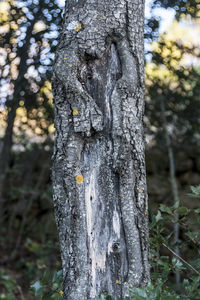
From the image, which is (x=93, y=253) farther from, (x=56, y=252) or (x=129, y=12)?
(x=56, y=252)

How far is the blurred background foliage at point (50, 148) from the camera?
7.44ft

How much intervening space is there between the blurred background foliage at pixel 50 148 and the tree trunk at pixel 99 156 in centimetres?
23

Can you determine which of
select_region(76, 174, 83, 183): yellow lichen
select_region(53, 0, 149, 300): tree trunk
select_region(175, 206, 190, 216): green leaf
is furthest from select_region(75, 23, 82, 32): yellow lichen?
select_region(175, 206, 190, 216): green leaf

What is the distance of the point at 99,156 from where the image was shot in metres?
1.88

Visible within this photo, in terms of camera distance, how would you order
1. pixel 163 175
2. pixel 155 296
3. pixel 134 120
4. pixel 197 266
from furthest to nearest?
pixel 163 175
pixel 197 266
pixel 134 120
pixel 155 296

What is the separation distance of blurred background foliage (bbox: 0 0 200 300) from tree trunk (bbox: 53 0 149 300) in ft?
0.77

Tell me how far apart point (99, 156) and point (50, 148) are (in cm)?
368

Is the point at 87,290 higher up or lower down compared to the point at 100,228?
lower down

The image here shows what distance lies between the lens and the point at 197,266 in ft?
6.79

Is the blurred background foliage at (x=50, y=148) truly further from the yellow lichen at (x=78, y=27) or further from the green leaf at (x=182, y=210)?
the yellow lichen at (x=78, y=27)

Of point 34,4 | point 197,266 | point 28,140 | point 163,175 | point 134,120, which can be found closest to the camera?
point 134,120

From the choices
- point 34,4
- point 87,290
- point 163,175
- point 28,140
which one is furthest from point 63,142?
point 163,175

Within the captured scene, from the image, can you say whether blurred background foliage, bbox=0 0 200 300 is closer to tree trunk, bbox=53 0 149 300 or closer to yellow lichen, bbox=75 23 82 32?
tree trunk, bbox=53 0 149 300

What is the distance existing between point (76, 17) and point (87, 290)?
5.01ft
